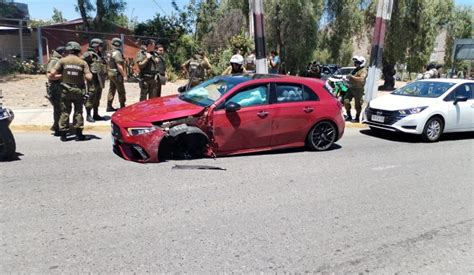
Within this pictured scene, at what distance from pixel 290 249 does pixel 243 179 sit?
7.27 feet

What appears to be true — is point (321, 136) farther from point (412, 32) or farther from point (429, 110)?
point (412, 32)

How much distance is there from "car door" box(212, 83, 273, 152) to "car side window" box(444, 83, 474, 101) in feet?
16.9

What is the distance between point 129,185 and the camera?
5609 millimetres

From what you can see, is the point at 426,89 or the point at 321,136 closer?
the point at 321,136

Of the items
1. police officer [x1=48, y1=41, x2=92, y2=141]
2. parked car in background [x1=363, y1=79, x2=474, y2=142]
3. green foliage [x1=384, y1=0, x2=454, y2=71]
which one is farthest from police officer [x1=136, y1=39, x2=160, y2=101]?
green foliage [x1=384, y1=0, x2=454, y2=71]

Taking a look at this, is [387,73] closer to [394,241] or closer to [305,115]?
[305,115]

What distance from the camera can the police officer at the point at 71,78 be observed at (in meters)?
7.68

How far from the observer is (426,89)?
10.6 meters

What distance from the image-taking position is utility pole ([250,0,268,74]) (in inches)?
516

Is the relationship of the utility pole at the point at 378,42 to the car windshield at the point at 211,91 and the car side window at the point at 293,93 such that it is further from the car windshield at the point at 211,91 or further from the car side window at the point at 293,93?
the car windshield at the point at 211,91

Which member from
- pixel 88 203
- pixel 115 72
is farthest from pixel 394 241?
pixel 115 72

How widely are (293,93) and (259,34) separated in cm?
587

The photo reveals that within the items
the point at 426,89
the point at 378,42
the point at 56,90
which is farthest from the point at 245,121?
the point at 378,42

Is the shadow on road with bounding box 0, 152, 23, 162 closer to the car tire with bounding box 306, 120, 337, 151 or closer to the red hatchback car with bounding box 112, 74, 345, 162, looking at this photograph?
the red hatchback car with bounding box 112, 74, 345, 162
